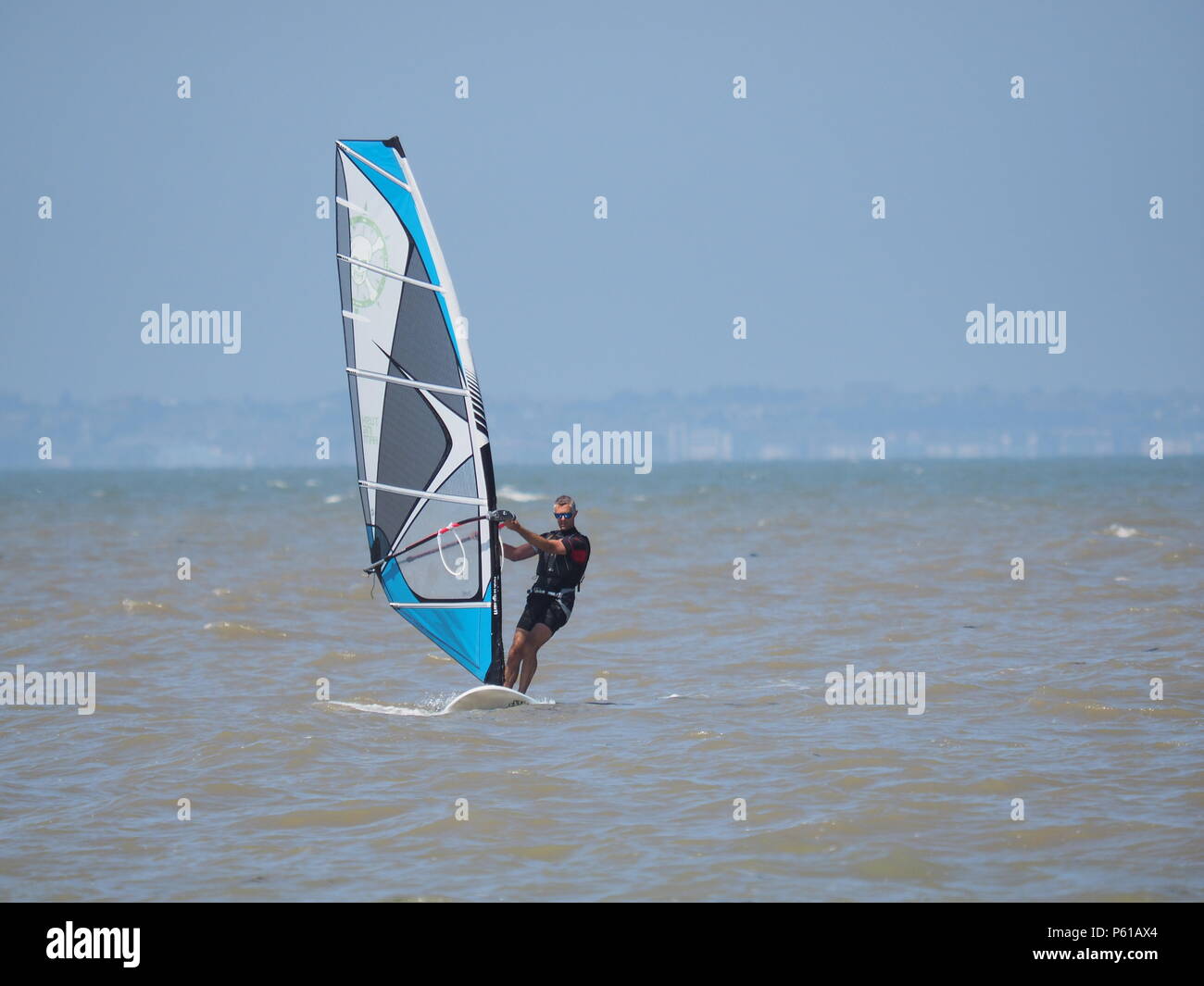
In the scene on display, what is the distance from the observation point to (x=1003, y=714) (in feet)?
27.8

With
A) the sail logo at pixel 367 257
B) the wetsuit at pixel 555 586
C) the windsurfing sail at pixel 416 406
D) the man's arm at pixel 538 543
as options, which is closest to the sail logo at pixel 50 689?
the windsurfing sail at pixel 416 406

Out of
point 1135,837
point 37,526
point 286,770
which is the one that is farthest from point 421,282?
point 37,526

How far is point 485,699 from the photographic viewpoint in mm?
8773

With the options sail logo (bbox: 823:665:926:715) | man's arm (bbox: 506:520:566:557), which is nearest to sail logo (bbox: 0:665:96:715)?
man's arm (bbox: 506:520:566:557)

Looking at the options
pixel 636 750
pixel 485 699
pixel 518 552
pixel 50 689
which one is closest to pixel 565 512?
pixel 518 552

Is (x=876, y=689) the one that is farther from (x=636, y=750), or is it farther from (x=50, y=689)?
(x=50, y=689)

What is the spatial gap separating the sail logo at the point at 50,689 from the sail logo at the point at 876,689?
16.5 feet

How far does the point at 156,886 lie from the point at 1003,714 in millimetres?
5261

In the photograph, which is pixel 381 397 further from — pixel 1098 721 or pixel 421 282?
pixel 1098 721
